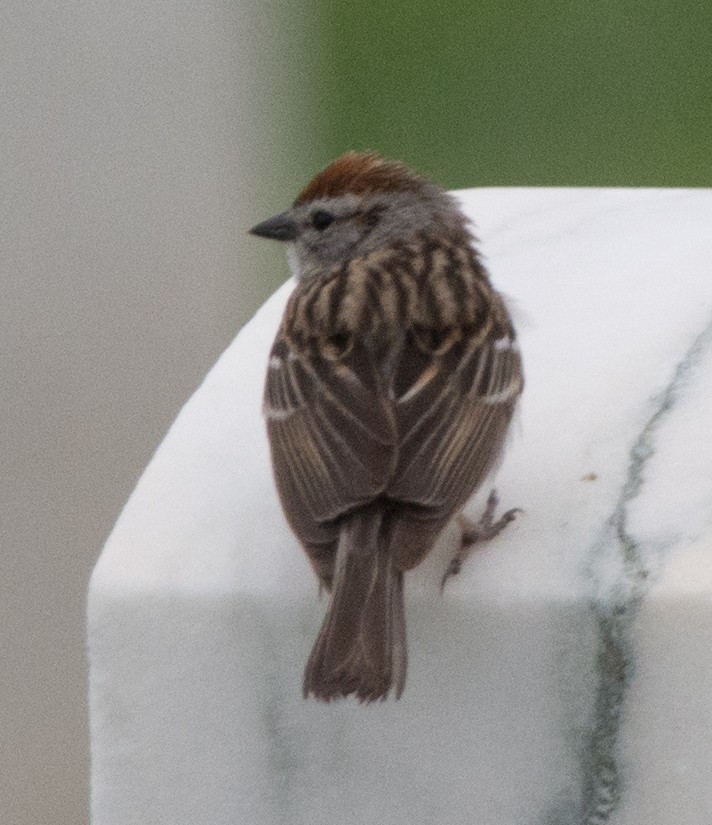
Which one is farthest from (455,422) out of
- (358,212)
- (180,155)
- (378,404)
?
(180,155)

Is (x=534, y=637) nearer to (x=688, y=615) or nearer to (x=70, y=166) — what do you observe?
(x=688, y=615)

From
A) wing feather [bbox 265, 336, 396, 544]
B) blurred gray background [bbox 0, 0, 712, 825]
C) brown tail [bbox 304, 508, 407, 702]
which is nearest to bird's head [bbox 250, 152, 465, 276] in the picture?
wing feather [bbox 265, 336, 396, 544]

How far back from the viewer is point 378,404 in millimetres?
2418

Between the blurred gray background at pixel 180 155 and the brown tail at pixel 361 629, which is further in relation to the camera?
the blurred gray background at pixel 180 155

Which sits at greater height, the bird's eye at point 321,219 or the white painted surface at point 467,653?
the bird's eye at point 321,219

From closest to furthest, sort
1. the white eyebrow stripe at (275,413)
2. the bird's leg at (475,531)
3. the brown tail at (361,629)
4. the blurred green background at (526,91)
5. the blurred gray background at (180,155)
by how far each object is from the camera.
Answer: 1. the brown tail at (361,629)
2. the bird's leg at (475,531)
3. the white eyebrow stripe at (275,413)
4. the blurred gray background at (180,155)
5. the blurred green background at (526,91)

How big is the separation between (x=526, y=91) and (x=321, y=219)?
292 cm

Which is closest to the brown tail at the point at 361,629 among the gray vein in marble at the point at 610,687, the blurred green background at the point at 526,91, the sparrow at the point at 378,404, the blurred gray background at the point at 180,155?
the sparrow at the point at 378,404

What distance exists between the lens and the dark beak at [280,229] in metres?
3.09

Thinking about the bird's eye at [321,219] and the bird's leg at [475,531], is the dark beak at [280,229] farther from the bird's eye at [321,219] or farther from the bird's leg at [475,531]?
the bird's leg at [475,531]

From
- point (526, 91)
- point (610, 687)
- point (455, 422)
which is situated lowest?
point (526, 91)

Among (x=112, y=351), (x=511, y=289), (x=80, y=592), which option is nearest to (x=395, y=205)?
(x=511, y=289)

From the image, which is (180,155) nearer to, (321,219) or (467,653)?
(321,219)

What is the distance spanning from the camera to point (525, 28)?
19.9ft
